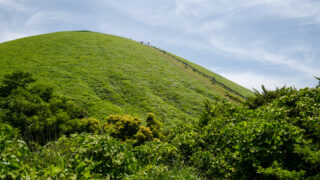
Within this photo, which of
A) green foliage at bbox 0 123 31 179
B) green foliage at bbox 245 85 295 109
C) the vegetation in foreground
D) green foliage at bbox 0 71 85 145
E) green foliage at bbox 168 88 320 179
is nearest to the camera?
green foliage at bbox 0 123 31 179

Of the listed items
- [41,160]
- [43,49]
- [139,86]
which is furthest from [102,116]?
[43,49]

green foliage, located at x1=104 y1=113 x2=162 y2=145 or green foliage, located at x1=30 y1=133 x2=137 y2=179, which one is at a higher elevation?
green foliage, located at x1=30 y1=133 x2=137 y2=179

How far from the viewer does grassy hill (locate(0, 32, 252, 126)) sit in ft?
78.6

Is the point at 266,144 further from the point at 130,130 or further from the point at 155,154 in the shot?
the point at 130,130

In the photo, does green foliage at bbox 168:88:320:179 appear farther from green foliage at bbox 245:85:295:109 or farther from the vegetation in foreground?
green foliage at bbox 245:85:295:109

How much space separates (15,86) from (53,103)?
10.9ft

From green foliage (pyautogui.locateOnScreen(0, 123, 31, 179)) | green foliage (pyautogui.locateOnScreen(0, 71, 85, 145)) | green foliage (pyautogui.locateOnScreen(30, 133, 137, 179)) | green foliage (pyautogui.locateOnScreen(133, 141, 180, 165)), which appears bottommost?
green foliage (pyautogui.locateOnScreen(0, 71, 85, 145))

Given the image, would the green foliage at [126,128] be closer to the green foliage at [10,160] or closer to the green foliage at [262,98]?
the green foliage at [262,98]

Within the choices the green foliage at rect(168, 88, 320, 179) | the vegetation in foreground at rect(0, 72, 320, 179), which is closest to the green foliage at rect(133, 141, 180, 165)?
the vegetation in foreground at rect(0, 72, 320, 179)

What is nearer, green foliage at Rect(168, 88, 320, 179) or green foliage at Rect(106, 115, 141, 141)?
green foliage at Rect(168, 88, 320, 179)

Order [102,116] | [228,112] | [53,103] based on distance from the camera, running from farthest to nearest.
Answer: [102,116] → [53,103] → [228,112]

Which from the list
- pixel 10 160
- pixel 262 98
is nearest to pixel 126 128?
pixel 262 98

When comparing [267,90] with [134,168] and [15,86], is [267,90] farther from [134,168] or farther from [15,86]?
[15,86]

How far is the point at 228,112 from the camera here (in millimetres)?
9078
